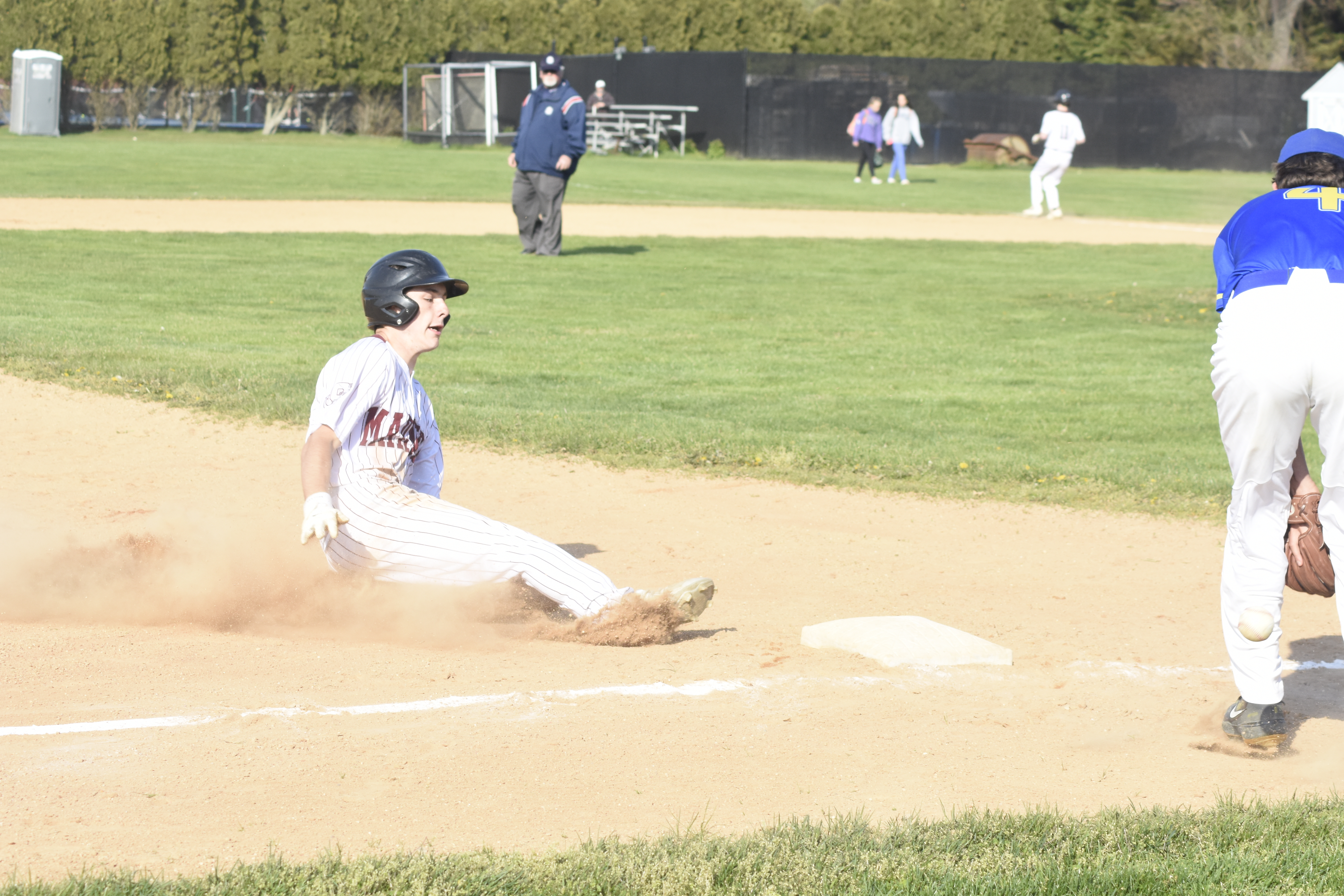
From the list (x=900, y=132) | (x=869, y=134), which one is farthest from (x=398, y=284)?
(x=900, y=132)

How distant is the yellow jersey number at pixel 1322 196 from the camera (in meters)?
4.20

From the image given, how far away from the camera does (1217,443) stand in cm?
938

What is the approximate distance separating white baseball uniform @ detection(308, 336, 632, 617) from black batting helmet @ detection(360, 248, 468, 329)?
11 cm

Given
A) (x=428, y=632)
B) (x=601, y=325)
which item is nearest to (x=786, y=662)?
(x=428, y=632)

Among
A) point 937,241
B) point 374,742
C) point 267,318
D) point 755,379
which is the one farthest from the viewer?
point 937,241

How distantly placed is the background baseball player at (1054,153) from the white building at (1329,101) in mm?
8808

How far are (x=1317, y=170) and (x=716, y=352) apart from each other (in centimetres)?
761

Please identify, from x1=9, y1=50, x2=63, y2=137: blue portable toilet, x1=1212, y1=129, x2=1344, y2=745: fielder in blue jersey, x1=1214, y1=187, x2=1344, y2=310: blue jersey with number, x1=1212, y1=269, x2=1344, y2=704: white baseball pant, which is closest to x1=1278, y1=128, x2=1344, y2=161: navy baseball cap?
x1=1212, y1=129, x2=1344, y2=745: fielder in blue jersey

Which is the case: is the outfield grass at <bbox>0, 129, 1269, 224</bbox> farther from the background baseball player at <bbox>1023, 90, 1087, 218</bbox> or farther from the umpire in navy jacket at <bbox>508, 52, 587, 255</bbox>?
the umpire in navy jacket at <bbox>508, 52, 587, 255</bbox>

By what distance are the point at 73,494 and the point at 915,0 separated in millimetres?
49471

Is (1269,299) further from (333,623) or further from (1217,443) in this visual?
(1217,443)

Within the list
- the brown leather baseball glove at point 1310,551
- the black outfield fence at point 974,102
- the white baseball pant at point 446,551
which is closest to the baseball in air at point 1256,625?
the brown leather baseball glove at point 1310,551

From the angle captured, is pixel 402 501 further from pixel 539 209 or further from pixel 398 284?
pixel 539 209

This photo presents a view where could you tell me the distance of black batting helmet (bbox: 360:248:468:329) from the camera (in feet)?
16.7
